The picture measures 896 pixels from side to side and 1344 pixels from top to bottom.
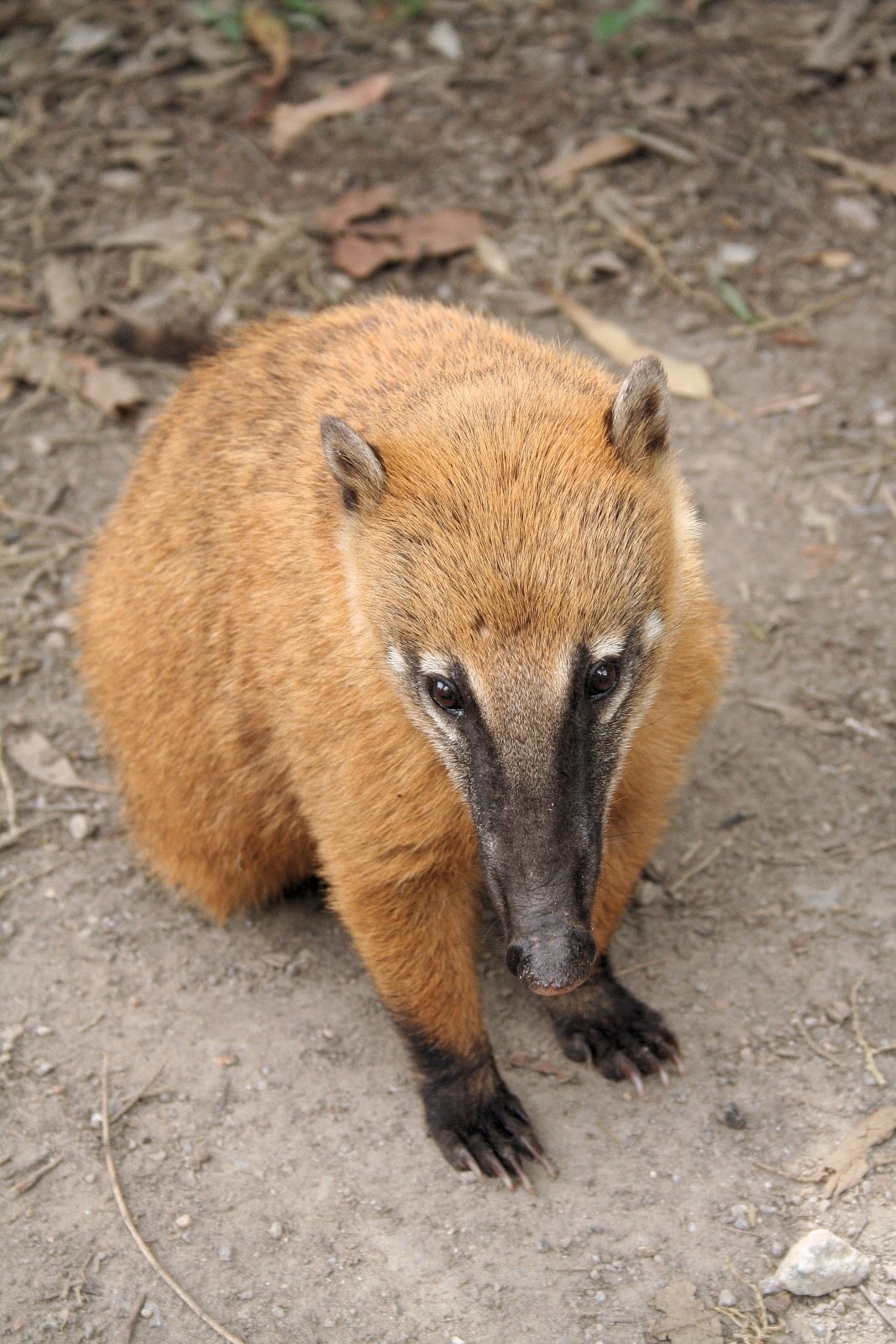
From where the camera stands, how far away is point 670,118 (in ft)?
24.6

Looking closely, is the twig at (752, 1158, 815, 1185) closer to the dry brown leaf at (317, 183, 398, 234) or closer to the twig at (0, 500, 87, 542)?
the twig at (0, 500, 87, 542)

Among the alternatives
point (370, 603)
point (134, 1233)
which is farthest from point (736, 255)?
point (134, 1233)

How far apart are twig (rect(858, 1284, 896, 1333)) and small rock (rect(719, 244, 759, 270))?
5.06 meters

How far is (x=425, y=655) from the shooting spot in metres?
3.48

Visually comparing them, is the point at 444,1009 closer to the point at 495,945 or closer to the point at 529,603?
the point at 495,945

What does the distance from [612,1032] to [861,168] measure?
500cm

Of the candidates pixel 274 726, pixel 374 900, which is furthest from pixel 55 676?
pixel 374 900

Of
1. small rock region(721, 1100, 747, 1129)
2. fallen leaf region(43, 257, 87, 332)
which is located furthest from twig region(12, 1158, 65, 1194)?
fallen leaf region(43, 257, 87, 332)

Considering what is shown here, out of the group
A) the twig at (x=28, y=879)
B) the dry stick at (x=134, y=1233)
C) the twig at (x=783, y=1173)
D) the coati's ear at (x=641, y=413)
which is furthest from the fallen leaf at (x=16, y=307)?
the twig at (x=783, y=1173)

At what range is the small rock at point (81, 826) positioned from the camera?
17.3 feet

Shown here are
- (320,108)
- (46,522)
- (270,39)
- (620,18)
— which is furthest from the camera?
(270,39)

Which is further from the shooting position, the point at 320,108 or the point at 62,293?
the point at 320,108

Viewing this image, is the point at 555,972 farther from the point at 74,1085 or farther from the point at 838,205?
the point at 838,205

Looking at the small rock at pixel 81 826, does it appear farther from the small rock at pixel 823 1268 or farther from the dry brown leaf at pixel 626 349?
the dry brown leaf at pixel 626 349
